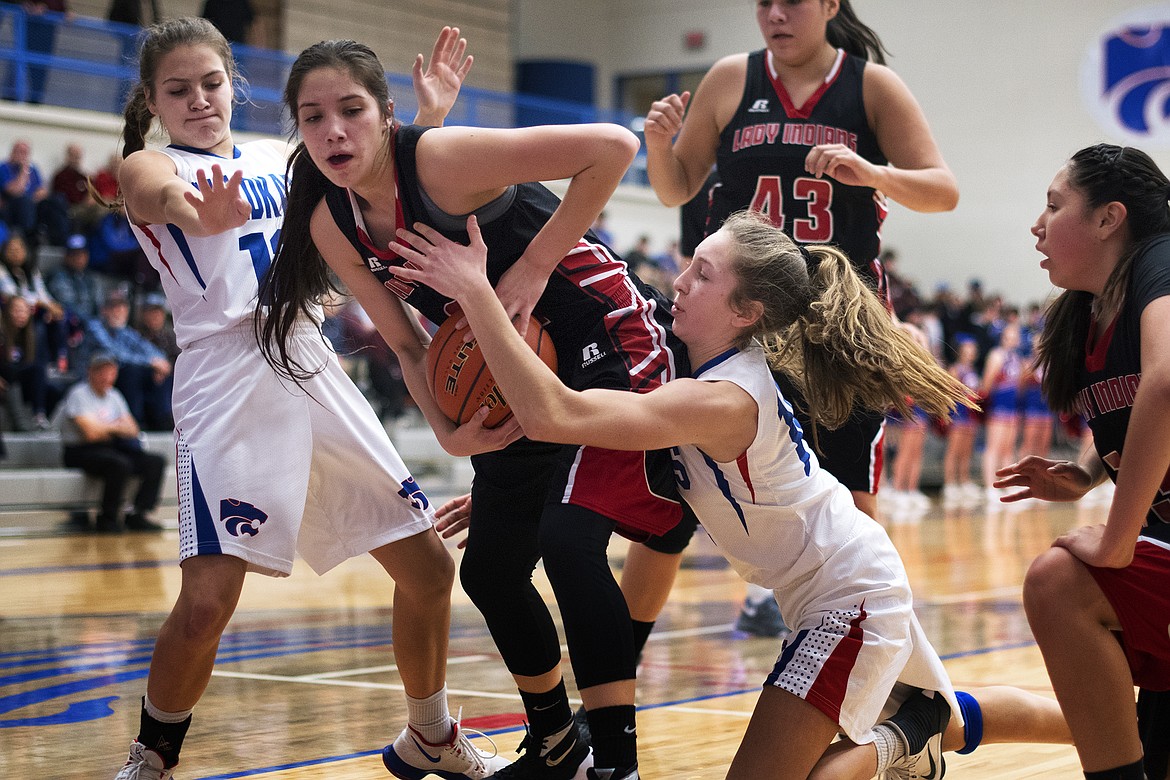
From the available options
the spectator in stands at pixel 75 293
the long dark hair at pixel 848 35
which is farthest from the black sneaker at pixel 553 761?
the spectator in stands at pixel 75 293

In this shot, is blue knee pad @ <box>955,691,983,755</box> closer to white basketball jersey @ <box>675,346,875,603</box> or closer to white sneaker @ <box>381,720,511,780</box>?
white basketball jersey @ <box>675,346,875,603</box>

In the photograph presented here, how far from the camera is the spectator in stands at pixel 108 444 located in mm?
9516

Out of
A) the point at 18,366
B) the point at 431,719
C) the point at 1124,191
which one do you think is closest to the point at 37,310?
the point at 18,366

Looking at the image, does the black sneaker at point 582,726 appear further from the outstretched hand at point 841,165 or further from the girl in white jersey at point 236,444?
the outstretched hand at point 841,165

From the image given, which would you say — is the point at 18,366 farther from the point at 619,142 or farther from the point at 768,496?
the point at 768,496

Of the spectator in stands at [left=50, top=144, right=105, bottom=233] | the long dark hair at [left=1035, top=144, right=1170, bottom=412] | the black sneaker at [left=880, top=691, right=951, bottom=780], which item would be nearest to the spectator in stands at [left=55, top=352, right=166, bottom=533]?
the spectator in stands at [left=50, top=144, right=105, bottom=233]

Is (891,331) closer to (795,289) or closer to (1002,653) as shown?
(795,289)

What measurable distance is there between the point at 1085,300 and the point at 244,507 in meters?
1.99

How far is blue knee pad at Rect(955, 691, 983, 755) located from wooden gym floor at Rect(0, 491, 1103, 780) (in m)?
0.39

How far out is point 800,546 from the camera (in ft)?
9.14

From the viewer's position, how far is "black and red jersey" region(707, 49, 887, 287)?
12.8 feet

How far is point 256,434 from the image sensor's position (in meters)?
3.07

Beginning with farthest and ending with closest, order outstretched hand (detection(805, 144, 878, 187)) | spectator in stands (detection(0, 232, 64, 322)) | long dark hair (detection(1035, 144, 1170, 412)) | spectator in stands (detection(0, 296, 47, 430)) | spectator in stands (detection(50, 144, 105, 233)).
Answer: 1. spectator in stands (detection(50, 144, 105, 233))
2. spectator in stands (detection(0, 232, 64, 322))
3. spectator in stands (detection(0, 296, 47, 430))
4. outstretched hand (detection(805, 144, 878, 187))
5. long dark hair (detection(1035, 144, 1170, 412))

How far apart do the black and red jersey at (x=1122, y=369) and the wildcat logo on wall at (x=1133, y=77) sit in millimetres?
17904
